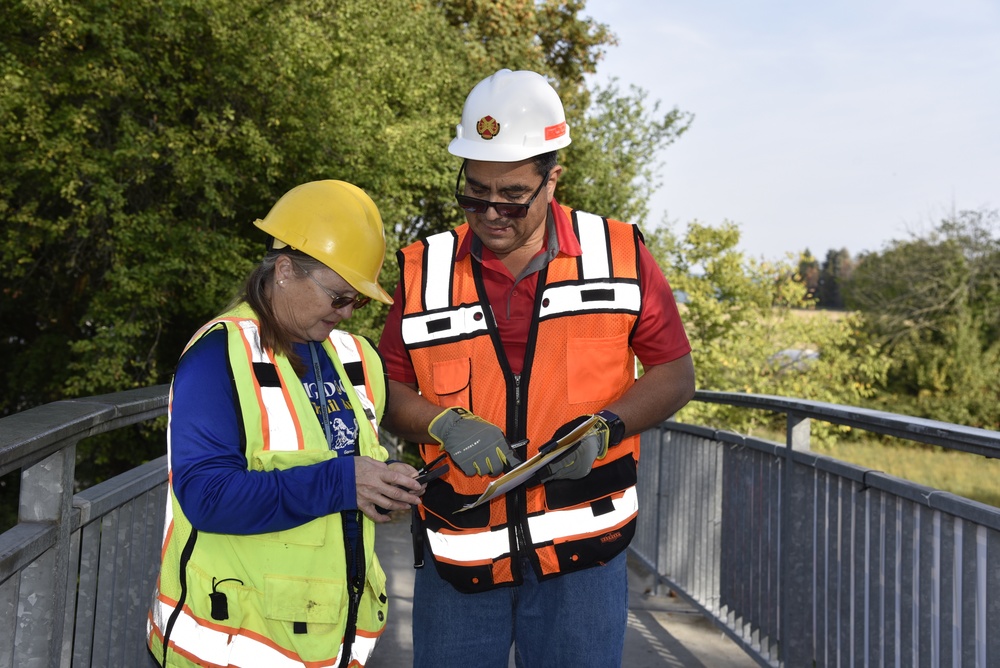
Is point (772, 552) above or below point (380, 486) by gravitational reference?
below

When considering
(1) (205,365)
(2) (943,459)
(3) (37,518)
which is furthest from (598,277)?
(2) (943,459)

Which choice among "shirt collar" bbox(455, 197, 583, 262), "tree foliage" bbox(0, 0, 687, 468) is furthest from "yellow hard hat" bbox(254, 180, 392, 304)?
"tree foliage" bbox(0, 0, 687, 468)

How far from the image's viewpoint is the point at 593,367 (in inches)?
105

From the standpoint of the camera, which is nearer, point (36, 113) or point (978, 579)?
point (978, 579)

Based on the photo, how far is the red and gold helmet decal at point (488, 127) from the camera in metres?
2.70

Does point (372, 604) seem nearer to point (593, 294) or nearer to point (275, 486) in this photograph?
point (275, 486)

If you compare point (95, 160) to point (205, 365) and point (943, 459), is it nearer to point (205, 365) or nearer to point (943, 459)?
point (205, 365)

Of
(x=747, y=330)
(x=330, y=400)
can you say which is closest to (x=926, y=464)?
(x=747, y=330)

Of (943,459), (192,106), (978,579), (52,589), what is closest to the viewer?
(52,589)

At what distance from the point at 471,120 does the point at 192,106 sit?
40.7ft

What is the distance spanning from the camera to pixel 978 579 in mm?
2672

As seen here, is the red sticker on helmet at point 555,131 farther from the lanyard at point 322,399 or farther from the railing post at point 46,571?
the railing post at point 46,571

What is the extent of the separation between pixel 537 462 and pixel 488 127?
931 mm

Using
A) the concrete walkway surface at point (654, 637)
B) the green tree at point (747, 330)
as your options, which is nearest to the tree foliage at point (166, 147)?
the green tree at point (747, 330)
